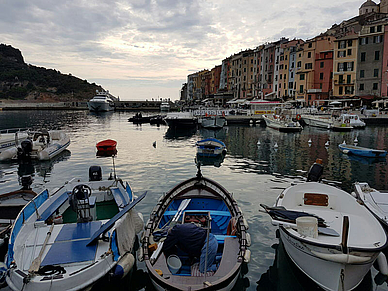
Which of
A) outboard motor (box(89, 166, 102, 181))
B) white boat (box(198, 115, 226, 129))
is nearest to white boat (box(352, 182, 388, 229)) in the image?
outboard motor (box(89, 166, 102, 181))

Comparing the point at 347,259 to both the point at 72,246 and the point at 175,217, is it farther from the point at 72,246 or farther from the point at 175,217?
the point at 72,246

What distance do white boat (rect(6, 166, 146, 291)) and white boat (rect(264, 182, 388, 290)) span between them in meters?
4.22

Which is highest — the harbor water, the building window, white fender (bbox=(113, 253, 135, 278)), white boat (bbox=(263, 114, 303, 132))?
the building window

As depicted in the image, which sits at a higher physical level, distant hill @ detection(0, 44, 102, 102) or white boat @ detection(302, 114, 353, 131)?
distant hill @ detection(0, 44, 102, 102)

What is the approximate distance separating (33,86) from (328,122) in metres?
173

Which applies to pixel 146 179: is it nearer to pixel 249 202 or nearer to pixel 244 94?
pixel 249 202

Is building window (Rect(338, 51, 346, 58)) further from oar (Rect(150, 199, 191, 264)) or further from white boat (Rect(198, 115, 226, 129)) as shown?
oar (Rect(150, 199, 191, 264))

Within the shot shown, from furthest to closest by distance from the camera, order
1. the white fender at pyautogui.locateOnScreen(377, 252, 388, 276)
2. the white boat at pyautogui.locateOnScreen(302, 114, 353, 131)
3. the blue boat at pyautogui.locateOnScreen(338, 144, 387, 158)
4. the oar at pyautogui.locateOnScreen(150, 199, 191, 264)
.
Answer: the white boat at pyautogui.locateOnScreen(302, 114, 353, 131) → the blue boat at pyautogui.locateOnScreen(338, 144, 387, 158) → the white fender at pyautogui.locateOnScreen(377, 252, 388, 276) → the oar at pyautogui.locateOnScreen(150, 199, 191, 264)

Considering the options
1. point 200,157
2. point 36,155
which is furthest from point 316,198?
point 36,155

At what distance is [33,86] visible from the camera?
172 m

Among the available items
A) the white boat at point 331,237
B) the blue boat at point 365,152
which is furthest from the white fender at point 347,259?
Answer: the blue boat at point 365,152

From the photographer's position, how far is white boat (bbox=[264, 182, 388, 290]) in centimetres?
638

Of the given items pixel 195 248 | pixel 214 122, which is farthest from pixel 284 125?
pixel 195 248

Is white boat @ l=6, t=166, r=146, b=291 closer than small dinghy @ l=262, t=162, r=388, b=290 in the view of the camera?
Yes
